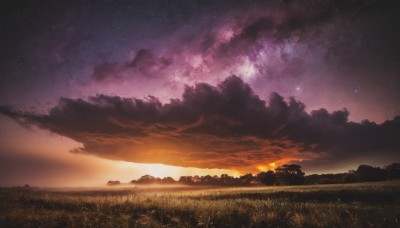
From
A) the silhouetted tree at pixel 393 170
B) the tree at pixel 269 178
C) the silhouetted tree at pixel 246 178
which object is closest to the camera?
the silhouetted tree at pixel 393 170

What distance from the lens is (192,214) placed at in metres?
13.8

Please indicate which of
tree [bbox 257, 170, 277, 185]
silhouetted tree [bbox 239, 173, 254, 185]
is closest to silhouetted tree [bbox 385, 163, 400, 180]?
tree [bbox 257, 170, 277, 185]

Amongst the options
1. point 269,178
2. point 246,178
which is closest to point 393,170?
point 269,178

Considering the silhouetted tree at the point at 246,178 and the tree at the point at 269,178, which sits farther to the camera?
the silhouetted tree at the point at 246,178

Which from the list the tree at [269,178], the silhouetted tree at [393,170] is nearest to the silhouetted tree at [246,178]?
the tree at [269,178]

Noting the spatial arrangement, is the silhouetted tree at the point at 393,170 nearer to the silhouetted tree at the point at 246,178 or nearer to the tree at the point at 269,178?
the tree at the point at 269,178

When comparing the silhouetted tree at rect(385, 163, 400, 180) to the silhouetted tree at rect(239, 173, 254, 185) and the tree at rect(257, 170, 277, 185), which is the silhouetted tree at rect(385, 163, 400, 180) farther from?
the silhouetted tree at rect(239, 173, 254, 185)

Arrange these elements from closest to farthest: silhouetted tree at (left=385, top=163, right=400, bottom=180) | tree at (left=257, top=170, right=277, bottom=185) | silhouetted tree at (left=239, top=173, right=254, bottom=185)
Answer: silhouetted tree at (left=385, top=163, right=400, bottom=180), tree at (left=257, top=170, right=277, bottom=185), silhouetted tree at (left=239, top=173, right=254, bottom=185)

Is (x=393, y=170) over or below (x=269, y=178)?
over

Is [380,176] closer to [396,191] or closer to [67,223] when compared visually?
[396,191]

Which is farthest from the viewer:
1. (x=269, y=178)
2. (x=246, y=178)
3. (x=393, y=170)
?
(x=246, y=178)

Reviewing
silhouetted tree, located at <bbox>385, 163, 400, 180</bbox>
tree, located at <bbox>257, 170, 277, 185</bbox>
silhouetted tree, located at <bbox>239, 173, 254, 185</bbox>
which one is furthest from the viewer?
silhouetted tree, located at <bbox>239, 173, 254, 185</bbox>

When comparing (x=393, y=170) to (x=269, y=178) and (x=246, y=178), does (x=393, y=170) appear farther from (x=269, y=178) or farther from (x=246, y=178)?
(x=246, y=178)

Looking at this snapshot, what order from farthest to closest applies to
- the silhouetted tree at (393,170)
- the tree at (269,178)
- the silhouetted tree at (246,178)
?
1. the silhouetted tree at (246,178)
2. the tree at (269,178)
3. the silhouetted tree at (393,170)
